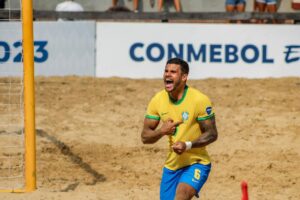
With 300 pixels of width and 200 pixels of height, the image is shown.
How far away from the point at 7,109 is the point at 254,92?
15.9ft

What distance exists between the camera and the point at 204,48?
1731cm

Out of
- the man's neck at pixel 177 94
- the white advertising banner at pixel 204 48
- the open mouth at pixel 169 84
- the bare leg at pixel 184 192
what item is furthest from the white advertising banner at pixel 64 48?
the bare leg at pixel 184 192

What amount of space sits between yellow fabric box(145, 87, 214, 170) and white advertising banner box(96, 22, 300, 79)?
8551 millimetres

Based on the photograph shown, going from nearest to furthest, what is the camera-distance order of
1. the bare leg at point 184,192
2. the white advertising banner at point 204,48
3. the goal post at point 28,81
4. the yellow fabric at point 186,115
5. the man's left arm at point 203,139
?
the man's left arm at point 203,139
the bare leg at point 184,192
the yellow fabric at point 186,115
the goal post at point 28,81
the white advertising banner at point 204,48

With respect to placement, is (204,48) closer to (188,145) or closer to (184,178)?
(184,178)

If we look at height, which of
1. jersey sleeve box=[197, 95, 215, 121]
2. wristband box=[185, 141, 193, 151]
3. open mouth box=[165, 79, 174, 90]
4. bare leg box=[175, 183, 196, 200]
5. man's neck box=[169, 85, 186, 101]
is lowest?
bare leg box=[175, 183, 196, 200]

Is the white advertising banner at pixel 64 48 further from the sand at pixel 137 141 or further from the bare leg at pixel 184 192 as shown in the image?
the bare leg at pixel 184 192

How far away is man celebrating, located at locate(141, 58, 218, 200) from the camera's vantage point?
8.62 meters

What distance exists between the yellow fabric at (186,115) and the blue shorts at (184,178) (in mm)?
57

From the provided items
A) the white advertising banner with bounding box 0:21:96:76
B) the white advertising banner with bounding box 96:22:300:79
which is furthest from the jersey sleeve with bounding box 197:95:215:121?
the white advertising banner with bounding box 0:21:96:76

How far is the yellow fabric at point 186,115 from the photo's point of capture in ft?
28.5

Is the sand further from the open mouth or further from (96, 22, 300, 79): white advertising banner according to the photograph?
the open mouth

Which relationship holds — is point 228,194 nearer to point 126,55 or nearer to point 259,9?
point 126,55

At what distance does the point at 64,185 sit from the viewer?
12484 mm
